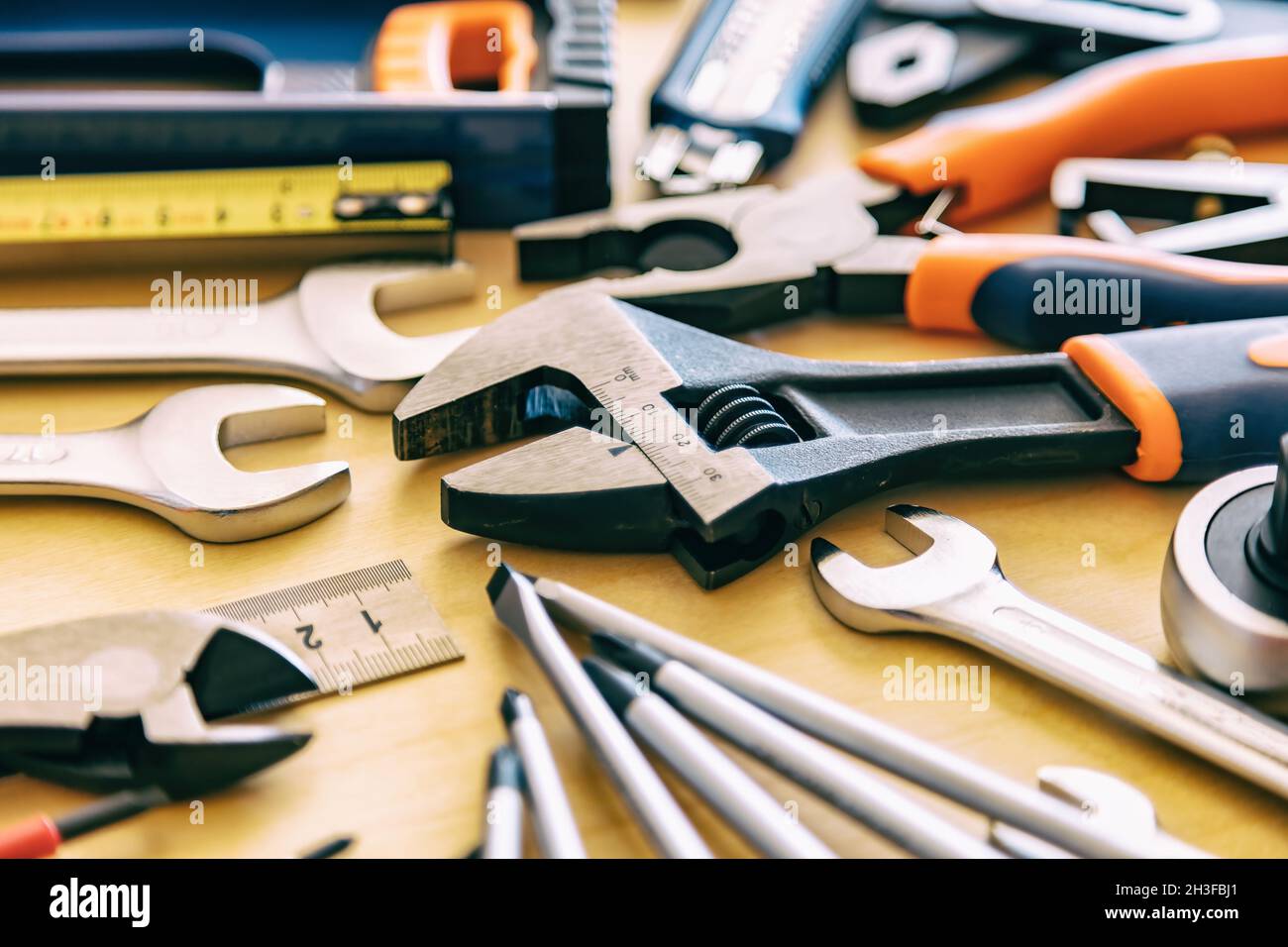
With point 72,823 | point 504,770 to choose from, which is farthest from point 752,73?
point 72,823

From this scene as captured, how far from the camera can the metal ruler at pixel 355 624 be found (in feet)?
2.75

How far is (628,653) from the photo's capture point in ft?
2.67

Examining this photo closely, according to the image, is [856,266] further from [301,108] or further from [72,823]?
[72,823]

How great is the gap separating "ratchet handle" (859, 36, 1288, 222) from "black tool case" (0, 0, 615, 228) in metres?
0.33

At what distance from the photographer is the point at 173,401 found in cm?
103

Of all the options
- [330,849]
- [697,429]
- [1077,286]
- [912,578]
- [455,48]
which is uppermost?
[455,48]

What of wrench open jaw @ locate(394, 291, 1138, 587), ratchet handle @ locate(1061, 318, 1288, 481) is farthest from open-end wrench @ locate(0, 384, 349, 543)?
ratchet handle @ locate(1061, 318, 1288, 481)

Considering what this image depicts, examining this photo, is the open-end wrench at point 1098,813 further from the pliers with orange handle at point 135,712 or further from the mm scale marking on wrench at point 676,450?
the pliers with orange handle at point 135,712

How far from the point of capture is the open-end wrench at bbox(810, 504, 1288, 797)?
29.8 inches

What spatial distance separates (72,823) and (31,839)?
3 centimetres

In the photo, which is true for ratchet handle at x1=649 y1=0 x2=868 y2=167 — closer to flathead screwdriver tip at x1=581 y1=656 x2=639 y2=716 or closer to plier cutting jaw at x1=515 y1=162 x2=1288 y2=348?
plier cutting jaw at x1=515 y1=162 x2=1288 y2=348

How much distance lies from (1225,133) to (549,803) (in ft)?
3.88

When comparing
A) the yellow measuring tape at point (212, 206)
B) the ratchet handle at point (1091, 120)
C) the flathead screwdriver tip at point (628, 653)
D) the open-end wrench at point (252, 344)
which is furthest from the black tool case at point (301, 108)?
the flathead screwdriver tip at point (628, 653)

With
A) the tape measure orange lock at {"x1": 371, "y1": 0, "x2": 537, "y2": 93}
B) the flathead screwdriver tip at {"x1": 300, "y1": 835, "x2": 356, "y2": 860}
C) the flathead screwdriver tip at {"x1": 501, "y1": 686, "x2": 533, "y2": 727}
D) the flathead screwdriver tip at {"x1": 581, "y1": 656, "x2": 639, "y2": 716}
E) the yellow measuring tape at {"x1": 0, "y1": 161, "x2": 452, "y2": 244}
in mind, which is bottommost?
the flathead screwdriver tip at {"x1": 300, "y1": 835, "x2": 356, "y2": 860}
